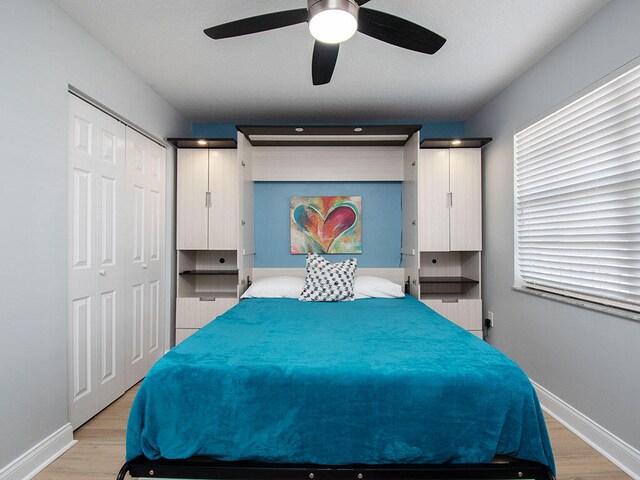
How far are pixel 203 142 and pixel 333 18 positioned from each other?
2.32 metres

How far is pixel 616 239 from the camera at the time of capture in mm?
2074

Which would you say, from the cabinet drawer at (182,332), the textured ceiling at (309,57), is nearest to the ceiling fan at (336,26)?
the textured ceiling at (309,57)

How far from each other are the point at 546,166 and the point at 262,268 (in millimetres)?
2789

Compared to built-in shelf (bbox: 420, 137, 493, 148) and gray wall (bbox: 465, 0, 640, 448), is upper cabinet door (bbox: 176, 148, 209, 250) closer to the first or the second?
built-in shelf (bbox: 420, 137, 493, 148)

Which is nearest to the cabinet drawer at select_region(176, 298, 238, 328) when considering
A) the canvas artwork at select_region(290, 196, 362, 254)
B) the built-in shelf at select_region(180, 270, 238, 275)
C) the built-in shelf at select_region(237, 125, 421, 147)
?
the built-in shelf at select_region(180, 270, 238, 275)

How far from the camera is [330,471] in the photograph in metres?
1.56

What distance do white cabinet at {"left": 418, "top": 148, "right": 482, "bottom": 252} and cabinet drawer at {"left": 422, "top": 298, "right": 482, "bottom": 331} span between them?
51 cm

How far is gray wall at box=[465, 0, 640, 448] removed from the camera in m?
2.00

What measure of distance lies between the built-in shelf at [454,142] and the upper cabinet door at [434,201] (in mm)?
58

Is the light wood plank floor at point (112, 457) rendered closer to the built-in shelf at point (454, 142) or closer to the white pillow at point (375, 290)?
the white pillow at point (375, 290)

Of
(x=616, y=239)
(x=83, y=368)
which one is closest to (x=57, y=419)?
(x=83, y=368)

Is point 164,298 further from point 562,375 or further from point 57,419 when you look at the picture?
point 562,375

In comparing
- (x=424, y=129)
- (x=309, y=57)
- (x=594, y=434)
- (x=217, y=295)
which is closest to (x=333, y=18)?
(x=309, y=57)

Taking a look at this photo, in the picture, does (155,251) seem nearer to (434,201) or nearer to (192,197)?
(192,197)
